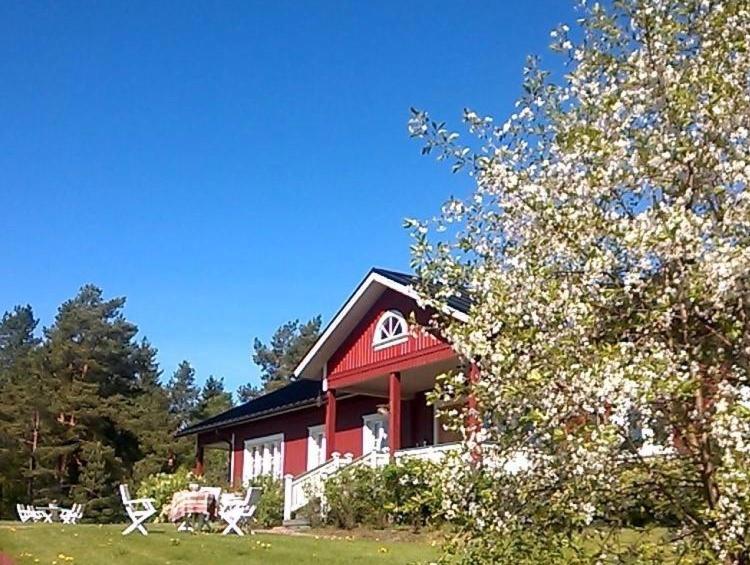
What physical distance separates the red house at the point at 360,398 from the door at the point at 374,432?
0.03 meters

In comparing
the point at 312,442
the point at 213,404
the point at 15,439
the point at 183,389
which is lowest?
the point at 312,442

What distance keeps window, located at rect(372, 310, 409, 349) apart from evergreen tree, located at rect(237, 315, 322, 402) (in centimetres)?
5060

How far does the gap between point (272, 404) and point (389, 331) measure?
9.53 metres

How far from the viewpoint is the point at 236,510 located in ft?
51.0

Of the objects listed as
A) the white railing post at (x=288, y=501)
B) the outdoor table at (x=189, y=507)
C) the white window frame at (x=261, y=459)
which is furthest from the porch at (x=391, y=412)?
the outdoor table at (x=189, y=507)

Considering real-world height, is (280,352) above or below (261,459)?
above

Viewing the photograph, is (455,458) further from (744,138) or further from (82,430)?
(82,430)

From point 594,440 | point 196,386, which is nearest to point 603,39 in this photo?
point 594,440

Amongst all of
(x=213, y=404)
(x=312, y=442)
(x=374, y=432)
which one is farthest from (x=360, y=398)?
(x=213, y=404)

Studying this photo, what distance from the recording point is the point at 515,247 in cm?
530

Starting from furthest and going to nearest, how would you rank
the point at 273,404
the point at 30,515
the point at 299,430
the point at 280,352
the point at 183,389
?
the point at 280,352 < the point at 183,389 < the point at 273,404 < the point at 299,430 < the point at 30,515

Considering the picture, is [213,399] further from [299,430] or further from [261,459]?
[299,430]

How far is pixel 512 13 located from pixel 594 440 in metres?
5.66

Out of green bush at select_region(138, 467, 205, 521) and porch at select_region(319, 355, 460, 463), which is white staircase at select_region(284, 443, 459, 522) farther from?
green bush at select_region(138, 467, 205, 521)
